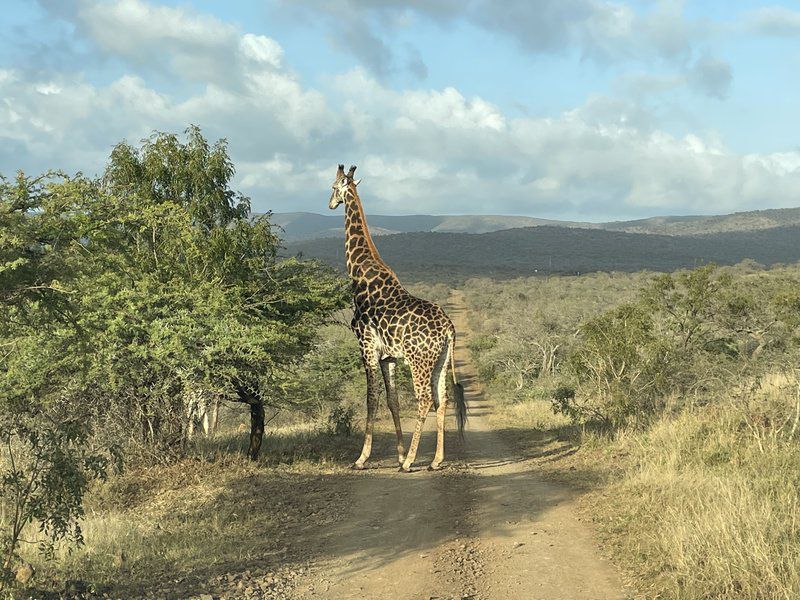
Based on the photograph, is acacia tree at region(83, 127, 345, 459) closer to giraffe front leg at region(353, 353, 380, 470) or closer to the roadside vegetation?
giraffe front leg at region(353, 353, 380, 470)

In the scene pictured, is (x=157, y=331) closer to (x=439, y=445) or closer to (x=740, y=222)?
(x=439, y=445)

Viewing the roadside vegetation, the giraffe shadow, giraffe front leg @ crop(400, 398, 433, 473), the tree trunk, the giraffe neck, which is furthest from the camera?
the giraffe neck

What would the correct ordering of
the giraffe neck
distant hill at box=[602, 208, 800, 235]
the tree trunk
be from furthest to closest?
distant hill at box=[602, 208, 800, 235], the giraffe neck, the tree trunk

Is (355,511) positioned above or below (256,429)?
below

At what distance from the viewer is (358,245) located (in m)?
13.9

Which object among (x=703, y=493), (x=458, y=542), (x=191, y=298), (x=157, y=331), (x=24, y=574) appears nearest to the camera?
(x=24, y=574)

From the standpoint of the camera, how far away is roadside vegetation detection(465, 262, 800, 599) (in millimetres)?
6398

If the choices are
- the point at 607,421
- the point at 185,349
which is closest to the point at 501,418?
the point at 607,421

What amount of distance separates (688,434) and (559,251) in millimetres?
108222

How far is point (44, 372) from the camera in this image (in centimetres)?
1060

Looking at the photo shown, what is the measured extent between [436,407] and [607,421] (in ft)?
12.3

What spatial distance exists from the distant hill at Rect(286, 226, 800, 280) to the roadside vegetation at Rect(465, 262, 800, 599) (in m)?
65.4

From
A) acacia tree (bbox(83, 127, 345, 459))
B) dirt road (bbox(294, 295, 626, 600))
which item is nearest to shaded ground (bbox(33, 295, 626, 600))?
dirt road (bbox(294, 295, 626, 600))

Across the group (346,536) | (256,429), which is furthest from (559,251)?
(346,536)
